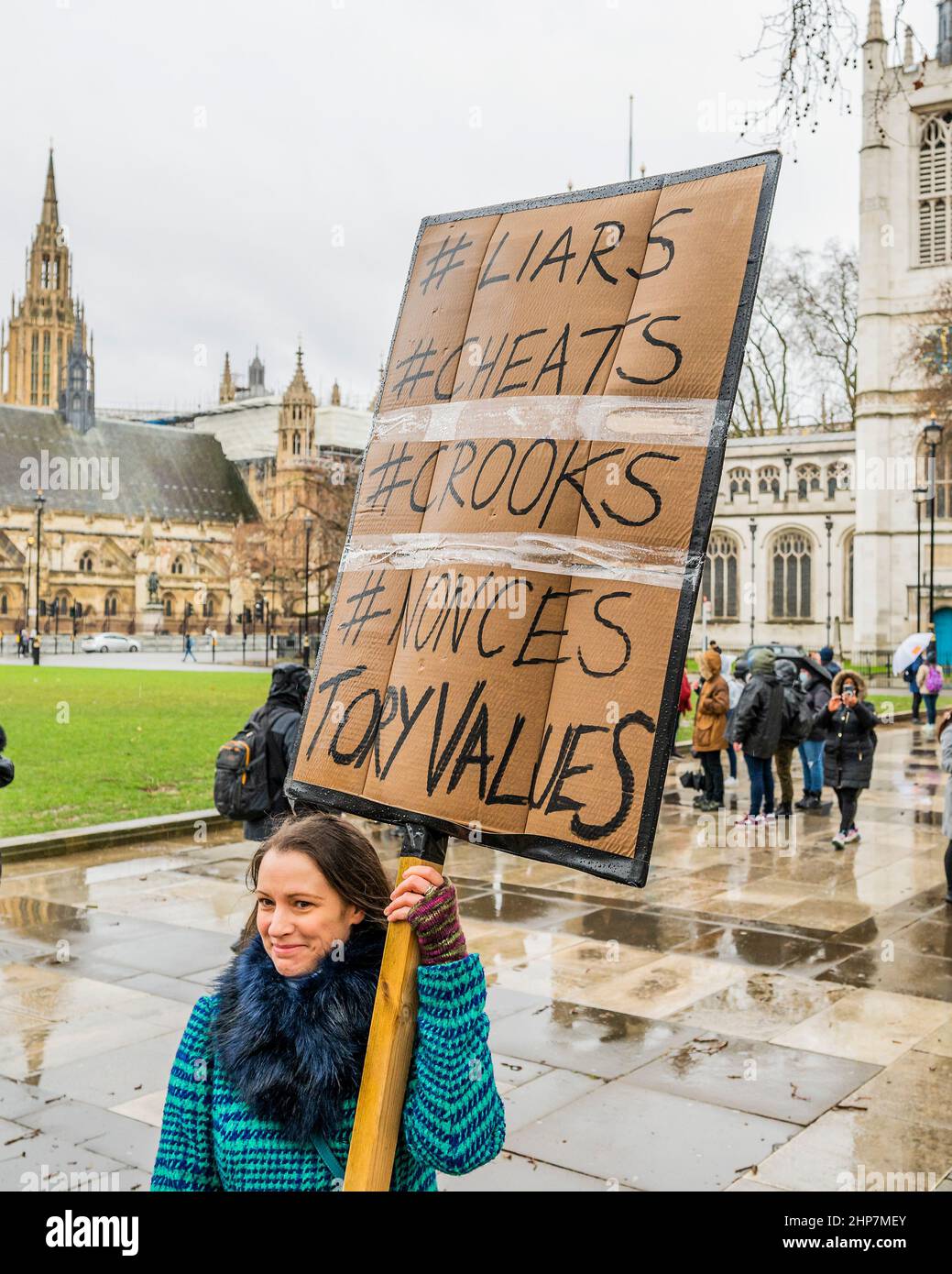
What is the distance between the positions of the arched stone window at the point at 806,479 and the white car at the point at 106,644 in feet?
115

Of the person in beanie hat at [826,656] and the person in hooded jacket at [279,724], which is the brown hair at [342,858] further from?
the person in beanie hat at [826,656]

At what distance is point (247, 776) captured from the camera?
24.9 feet

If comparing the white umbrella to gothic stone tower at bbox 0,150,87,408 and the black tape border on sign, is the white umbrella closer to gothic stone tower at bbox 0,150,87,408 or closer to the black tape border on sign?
the black tape border on sign

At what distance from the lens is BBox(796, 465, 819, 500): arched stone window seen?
6006 centimetres

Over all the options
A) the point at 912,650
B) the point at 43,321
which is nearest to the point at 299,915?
the point at 912,650

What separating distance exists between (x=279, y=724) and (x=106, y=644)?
189 ft

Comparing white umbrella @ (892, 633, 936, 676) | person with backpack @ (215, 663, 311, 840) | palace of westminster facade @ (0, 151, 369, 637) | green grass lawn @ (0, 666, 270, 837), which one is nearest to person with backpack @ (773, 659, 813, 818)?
white umbrella @ (892, 633, 936, 676)

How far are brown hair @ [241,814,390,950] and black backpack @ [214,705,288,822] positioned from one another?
5349mm

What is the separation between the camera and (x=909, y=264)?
49.7 meters
